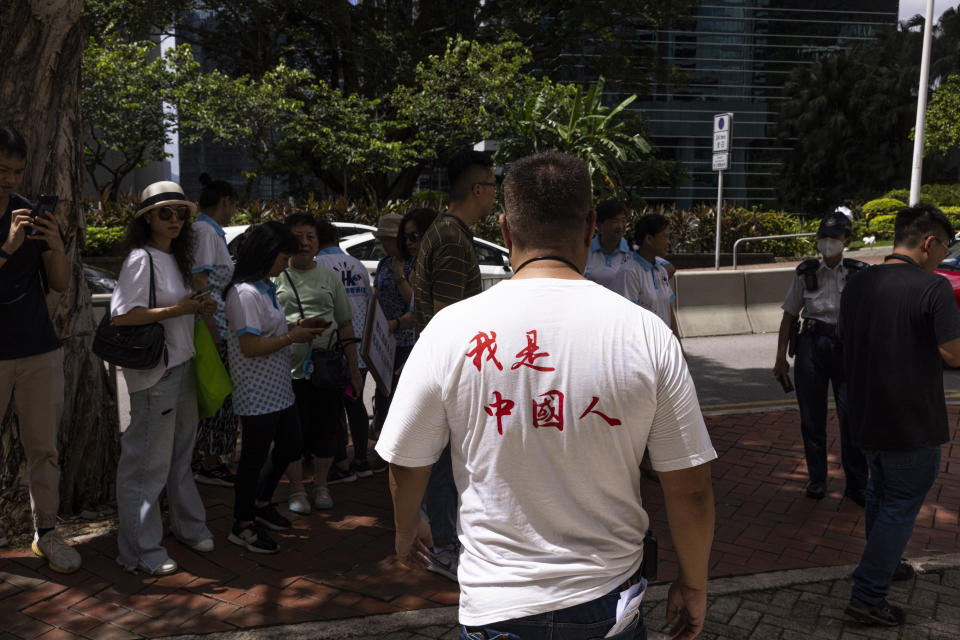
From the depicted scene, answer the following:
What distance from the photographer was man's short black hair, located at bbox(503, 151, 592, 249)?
6.44ft

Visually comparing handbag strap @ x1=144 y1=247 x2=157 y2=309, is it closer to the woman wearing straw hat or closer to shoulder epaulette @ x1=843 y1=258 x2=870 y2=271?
the woman wearing straw hat

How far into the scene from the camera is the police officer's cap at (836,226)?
5223mm

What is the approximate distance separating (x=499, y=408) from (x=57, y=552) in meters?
3.34

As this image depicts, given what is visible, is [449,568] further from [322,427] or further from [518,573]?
[518,573]

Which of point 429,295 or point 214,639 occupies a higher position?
point 429,295

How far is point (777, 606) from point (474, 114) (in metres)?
19.4

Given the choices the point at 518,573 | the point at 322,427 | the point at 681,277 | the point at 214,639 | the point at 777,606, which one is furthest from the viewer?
the point at 681,277

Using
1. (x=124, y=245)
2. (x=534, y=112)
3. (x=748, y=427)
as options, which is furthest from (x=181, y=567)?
(x=534, y=112)

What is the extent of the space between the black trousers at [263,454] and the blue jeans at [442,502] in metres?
0.91

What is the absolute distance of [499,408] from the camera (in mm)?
1867

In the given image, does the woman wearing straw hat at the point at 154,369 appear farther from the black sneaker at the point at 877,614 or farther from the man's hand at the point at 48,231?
the black sneaker at the point at 877,614

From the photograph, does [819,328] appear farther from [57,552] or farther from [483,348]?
[57,552]

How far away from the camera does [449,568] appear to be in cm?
429

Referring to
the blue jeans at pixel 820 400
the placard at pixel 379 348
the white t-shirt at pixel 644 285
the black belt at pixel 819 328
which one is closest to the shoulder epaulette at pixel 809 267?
the black belt at pixel 819 328
